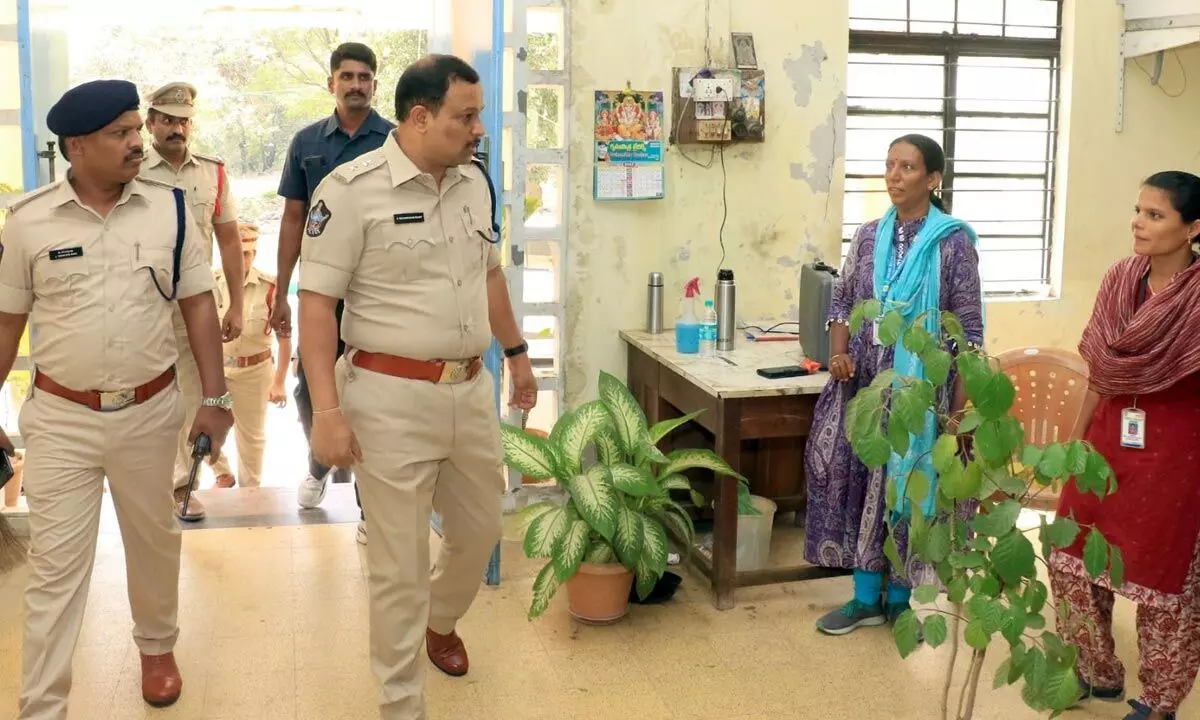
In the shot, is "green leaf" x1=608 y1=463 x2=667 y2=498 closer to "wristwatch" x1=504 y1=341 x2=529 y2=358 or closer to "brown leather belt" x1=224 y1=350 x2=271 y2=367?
"wristwatch" x1=504 y1=341 x2=529 y2=358

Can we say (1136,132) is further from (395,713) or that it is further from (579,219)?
(395,713)

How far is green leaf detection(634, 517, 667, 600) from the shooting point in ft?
12.5

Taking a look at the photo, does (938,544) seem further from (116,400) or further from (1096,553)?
(116,400)

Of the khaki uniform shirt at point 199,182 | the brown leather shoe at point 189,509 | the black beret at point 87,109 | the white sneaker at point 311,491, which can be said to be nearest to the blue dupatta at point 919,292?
the black beret at point 87,109

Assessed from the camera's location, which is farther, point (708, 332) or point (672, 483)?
point (708, 332)

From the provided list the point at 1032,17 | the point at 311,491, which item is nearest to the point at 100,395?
the point at 311,491

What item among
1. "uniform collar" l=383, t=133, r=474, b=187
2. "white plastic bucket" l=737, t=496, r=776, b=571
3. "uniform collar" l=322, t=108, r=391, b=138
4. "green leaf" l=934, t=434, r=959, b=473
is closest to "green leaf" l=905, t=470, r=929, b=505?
"green leaf" l=934, t=434, r=959, b=473

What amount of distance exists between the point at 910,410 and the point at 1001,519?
0.90 ft

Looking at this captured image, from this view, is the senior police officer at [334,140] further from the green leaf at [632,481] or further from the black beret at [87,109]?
the black beret at [87,109]

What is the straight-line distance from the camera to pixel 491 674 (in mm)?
3539

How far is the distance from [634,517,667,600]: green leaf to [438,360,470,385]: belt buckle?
105 centimetres

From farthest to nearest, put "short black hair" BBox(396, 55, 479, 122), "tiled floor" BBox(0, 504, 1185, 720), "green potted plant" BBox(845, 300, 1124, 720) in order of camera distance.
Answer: "tiled floor" BBox(0, 504, 1185, 720)
"short black hair" BBox(396, 55, 479, 122)
"green potted plant" BBox(845, 300, 1124, 720)

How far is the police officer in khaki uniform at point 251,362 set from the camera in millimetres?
5371

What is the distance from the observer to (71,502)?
2957 mm
